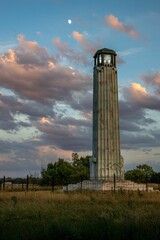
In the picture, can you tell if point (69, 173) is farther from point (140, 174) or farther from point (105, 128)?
point (105, 128)

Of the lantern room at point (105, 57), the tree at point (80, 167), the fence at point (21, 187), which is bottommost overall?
the fence at point (21, 187)

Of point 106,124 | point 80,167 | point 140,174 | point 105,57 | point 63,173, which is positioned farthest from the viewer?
point 140,174

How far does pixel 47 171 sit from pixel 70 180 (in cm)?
643

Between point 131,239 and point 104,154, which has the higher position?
point 104,154

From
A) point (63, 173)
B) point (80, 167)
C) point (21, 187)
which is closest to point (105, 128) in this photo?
point (21, 187)

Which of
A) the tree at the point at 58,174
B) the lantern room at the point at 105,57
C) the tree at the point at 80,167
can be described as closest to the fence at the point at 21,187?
the tree at the point at 58,174

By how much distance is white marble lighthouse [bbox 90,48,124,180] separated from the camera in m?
49.5

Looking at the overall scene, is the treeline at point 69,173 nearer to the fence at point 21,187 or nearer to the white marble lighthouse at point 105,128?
the fence at point 21,187

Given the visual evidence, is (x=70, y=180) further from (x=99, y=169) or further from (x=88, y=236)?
(x=88, y=236)

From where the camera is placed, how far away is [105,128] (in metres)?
49.8

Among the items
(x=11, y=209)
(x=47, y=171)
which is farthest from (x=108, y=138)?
(x=11, y=209)

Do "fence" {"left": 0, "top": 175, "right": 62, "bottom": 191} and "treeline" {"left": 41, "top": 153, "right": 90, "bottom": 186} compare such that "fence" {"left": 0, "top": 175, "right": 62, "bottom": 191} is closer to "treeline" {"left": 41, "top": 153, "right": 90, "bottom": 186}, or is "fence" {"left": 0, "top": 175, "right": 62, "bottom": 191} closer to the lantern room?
"treeline" {"left": 41, "top": 153, "right": 90, "bottom": 186}

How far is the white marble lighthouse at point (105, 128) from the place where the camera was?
162 feet

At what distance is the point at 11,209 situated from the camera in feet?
50.4
